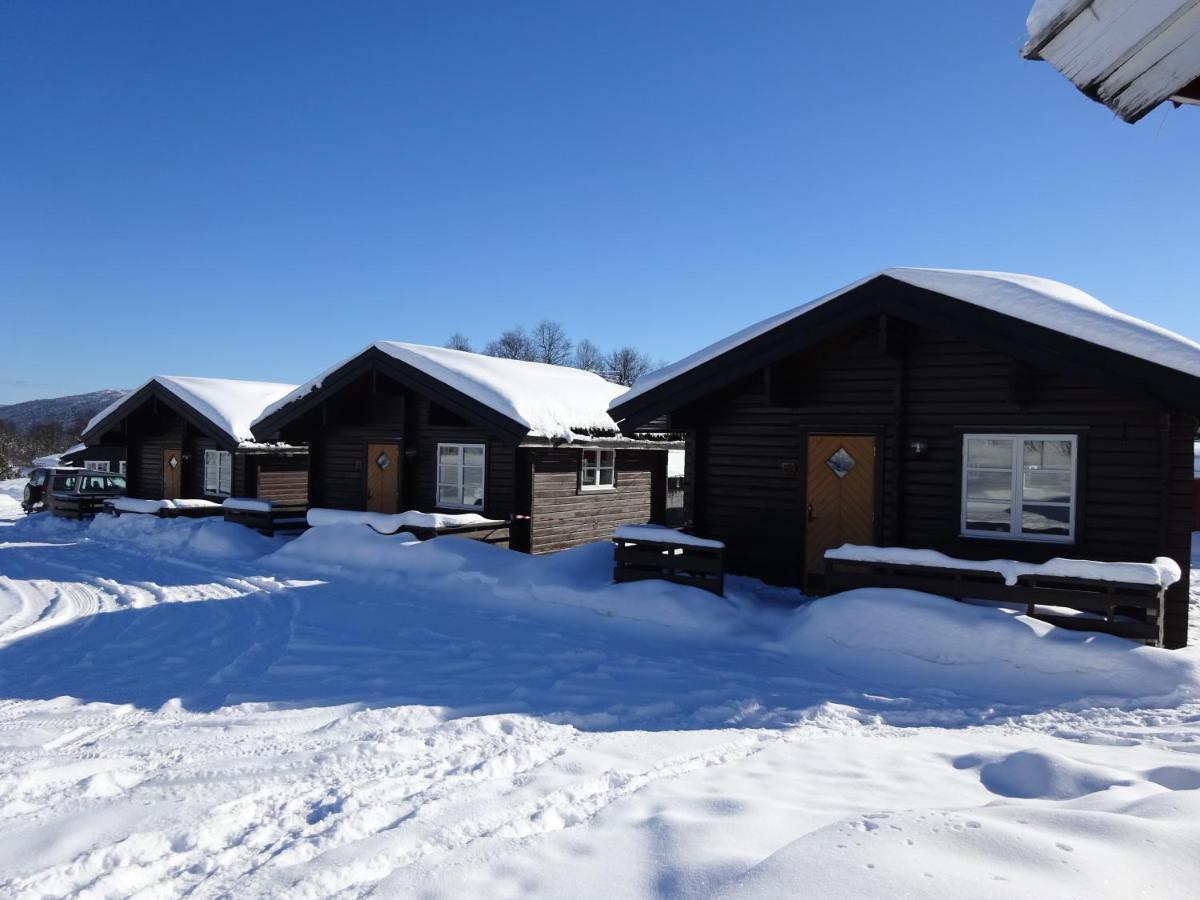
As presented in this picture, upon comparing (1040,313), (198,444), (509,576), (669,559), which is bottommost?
(509,576)

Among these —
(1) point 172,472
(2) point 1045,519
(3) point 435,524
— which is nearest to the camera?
(2) point 1045,519

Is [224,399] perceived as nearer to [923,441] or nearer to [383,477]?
[383,477]

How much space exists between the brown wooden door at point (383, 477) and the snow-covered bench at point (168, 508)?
Answer: 235 inches

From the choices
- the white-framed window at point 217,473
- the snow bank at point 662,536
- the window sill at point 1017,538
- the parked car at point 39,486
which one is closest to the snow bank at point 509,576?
the snow bank at point 662,536

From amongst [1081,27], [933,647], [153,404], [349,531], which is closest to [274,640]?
[349,531]

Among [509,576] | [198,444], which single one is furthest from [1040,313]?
[198,444]

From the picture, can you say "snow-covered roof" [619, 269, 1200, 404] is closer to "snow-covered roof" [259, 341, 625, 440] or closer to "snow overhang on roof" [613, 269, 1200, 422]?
"snow overhang on roof" [613, 269, 1200, 422]

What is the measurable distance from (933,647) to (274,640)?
7.10 m

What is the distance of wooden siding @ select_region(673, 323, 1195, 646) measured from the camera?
8.66 m

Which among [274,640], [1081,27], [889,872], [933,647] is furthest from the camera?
[274,640]

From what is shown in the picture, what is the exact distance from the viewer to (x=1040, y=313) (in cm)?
836

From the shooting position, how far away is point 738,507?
449 inches

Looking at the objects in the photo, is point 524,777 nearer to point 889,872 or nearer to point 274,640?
point 889,872

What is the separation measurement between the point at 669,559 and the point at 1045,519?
472 centimetres
